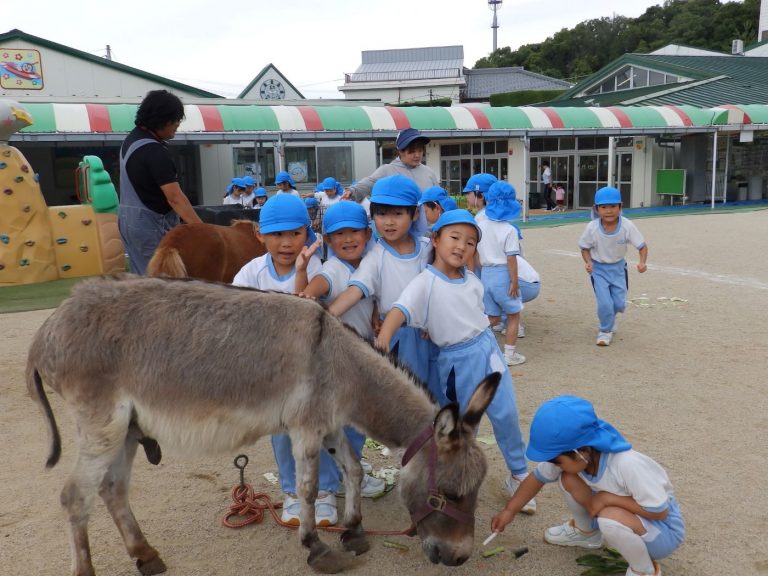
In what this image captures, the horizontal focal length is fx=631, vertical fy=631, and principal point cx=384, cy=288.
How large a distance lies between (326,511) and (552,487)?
1.38 meters

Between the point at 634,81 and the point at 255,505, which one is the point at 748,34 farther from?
the point at 255,505

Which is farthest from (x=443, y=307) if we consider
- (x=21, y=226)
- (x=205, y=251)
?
(x=21, y=226)

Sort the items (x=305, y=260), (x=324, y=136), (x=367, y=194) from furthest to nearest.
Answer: (x=324, y=136), (x=367, y=194), (x=305, y=260)

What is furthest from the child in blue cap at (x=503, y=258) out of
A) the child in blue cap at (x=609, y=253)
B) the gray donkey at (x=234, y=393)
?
the gray donkey at (x=234, y=393)

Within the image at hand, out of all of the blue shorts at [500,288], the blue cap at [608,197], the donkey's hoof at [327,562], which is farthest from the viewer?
the blue cap at [608,197]

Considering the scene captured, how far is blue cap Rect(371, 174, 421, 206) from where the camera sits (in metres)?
3.57

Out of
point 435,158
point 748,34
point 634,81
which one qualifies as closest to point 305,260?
point 435,158

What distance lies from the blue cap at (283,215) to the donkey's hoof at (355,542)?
159 centimetres

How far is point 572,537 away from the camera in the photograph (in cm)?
312

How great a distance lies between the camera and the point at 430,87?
5466 cm

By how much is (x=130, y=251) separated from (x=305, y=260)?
2.14m

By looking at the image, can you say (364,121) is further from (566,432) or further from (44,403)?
(566,432)

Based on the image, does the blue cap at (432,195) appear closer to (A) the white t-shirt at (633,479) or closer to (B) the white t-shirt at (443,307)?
(B) the white t-shirt at (443,307)

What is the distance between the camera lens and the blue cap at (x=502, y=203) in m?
6.08
